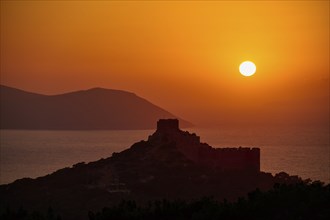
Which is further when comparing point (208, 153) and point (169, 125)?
point (208, 153)

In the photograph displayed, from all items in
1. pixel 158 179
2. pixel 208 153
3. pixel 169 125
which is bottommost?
pixel 158 179

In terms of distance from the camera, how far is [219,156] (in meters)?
72.8

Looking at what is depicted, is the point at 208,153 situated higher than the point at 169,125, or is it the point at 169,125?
the point at 169,125

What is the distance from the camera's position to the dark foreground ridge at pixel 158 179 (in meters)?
68.5

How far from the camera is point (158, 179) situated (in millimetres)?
71812

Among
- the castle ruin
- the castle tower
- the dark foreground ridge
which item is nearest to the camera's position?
the dark foreground ridge

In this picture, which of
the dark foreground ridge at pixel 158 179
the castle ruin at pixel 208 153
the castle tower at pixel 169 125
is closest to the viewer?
the dark foreground ridge at pixel 158 179

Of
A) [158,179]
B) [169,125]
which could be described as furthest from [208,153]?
[158,179]

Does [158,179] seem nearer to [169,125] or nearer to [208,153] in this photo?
[169,125]

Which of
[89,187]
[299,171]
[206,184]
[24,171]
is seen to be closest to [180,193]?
[206,184]

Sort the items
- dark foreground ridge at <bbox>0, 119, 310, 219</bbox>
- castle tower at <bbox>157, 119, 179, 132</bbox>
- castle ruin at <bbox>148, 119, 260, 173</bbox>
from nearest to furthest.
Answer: dark foreground ridge at <bbox>0, 119, 310, 219</bbox> < castle ruin at <bbox>148, 119, 260, 173</bbox> < castle tower at <bbox>157, 119, 179, 132</bbox>

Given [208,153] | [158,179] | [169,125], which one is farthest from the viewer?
[208,153]

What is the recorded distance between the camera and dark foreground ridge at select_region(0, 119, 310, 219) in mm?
68500

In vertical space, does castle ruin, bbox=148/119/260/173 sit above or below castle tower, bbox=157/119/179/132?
below
